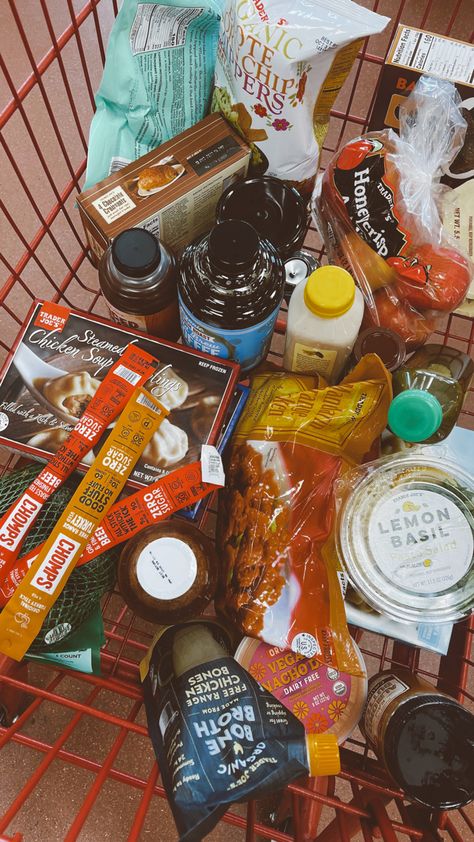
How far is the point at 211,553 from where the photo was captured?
69cm

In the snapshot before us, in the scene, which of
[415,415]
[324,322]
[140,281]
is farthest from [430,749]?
[140,281]

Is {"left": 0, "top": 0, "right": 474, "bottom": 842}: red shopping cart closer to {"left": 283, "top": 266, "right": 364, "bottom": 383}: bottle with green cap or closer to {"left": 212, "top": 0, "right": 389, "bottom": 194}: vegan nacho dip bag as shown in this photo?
{"left": 212, "top": 0, "right": 389, "bottom": 194}: vegan nacho dip bag

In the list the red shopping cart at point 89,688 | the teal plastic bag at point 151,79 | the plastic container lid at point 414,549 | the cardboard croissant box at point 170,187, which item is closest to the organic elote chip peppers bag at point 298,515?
the plastic container lid at point 414,549

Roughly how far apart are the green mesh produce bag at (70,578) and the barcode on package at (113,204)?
31 cm

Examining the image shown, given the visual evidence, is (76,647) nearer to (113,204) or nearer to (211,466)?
(211,466)

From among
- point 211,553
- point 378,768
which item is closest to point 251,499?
point 211,553

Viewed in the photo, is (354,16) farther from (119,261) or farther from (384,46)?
(384,46)

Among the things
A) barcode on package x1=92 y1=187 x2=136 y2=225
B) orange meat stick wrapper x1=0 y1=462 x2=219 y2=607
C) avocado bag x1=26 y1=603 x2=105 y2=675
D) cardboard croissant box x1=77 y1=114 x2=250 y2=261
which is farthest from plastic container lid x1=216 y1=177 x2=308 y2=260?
avocado bag x1=26 y1=603 x2=105 y2=675

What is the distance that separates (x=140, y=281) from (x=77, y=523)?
0.27m

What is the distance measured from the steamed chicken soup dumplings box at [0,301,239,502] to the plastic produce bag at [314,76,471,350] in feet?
0.74

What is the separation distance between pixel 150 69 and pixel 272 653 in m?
0.75

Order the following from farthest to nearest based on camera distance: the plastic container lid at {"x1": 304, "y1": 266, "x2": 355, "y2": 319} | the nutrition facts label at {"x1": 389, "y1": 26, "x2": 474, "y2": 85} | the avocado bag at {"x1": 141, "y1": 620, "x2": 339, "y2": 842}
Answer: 1. the nutrition facts label at {"x1": 389, "y1": 26, "x2": 474, "y2": 85}
2. the plastic container lid at {"x1": 304, "y1": 266, "x2": 355, "y2": 319}
3. the avocado bag at {"x1": 141, "y1": 620, "x2": 339, "y2": 842}

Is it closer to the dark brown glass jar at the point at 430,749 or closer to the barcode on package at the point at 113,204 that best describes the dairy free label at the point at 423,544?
the dark brown glass jar at the point at 430,749

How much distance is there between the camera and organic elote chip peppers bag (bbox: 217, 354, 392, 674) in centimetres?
72
